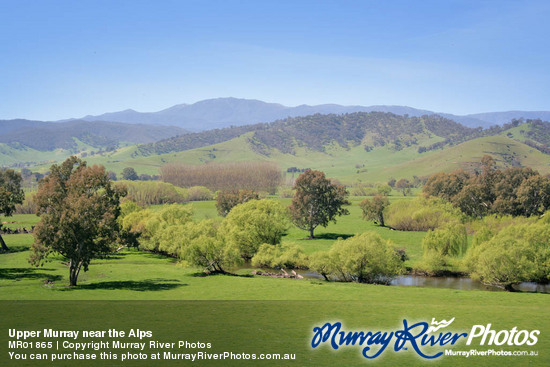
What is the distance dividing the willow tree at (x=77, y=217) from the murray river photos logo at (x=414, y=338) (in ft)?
90.4

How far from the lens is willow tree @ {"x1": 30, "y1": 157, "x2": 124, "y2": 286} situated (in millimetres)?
46531

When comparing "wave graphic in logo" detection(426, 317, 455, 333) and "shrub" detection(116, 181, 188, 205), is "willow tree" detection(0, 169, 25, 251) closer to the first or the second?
"shrub" detection(116, 181, 188, 205)

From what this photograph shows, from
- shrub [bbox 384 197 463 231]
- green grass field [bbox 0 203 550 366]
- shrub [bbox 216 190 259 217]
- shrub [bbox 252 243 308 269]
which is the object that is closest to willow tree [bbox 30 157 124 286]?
green grass field [bbox 0 203 550 366]

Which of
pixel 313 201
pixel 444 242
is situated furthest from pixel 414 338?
pixel 313 201

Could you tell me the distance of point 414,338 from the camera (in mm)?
29516

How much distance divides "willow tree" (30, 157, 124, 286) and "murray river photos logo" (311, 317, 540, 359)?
27.6 metres

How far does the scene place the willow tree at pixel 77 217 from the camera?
1832 inches

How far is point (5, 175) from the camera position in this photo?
11131 cm

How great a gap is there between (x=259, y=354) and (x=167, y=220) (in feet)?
224

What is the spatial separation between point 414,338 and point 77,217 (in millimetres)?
34601

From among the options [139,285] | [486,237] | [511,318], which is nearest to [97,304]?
[139,285]

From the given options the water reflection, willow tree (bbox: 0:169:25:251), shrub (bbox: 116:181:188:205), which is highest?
willow tree (bbox: 0:169:25:251)

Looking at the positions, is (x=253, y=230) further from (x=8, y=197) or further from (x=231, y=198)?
(x=231, y=198)

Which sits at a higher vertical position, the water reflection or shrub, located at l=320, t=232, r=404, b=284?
shrub, located at l=320, t=232, r=404, b=284
